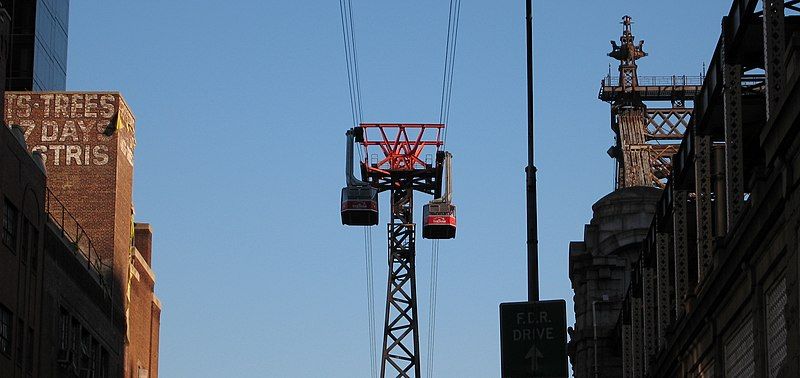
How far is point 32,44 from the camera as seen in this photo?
114000 mm

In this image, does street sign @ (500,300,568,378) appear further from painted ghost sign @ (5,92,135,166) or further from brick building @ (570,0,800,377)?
painted ghost sign @ (5,92,135,166)

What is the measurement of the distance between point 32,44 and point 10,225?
5202cm

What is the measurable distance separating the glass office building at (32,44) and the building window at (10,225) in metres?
47.5

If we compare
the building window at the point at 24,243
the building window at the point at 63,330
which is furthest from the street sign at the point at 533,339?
the building window at the point at 63,330

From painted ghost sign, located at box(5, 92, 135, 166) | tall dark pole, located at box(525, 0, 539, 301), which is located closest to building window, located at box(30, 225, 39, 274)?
painted ghost sign, located at box(5, 92, 135, 166)

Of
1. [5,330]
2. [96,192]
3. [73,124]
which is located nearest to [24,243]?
[5,330]

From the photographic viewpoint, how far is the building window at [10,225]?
207 ft

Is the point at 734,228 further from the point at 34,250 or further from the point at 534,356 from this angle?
the point at 34,250

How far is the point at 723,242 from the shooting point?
3631 centimetres

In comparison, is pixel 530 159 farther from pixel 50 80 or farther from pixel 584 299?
pixel 50 80

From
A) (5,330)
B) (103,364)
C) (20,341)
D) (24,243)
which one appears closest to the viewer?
(5,330)

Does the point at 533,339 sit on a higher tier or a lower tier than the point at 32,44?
lower

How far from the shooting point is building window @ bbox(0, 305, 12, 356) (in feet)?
207

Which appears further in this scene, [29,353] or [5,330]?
[29,353]
